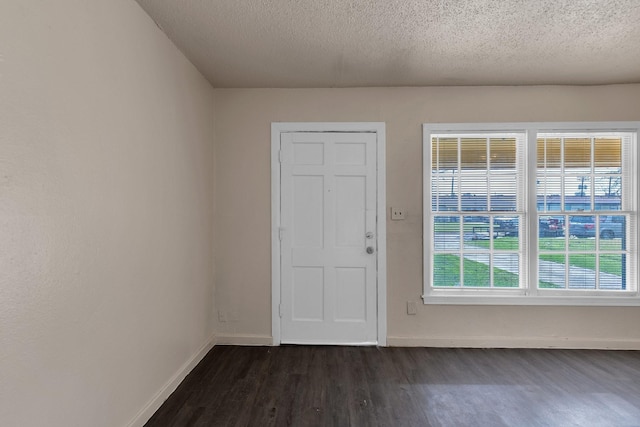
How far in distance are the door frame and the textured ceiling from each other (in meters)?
0.39

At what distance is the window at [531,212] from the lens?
315cm

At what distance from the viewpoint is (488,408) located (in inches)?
85.3

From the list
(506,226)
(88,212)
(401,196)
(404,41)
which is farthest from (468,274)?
(88,212)

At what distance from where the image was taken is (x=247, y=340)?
3203 mm

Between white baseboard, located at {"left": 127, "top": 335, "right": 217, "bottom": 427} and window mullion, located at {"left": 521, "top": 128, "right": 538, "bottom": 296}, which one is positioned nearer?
white baseboard, located at {"left": 127, "top": 335, "right": 217, "bottom": 427}

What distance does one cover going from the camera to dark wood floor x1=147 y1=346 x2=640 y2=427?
6.77 ft

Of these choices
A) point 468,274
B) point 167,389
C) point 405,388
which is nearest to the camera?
point 167,389

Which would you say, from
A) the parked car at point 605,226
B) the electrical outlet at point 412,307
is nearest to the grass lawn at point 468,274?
the electrical outlet at point 412,307

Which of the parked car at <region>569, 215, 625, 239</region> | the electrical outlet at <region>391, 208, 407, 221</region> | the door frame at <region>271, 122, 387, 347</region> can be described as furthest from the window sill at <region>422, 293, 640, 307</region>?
the electrical outlet at <region>391, 208, 407, 221</region>

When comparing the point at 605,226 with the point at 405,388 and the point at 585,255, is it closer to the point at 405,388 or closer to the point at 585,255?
the point at 585,255

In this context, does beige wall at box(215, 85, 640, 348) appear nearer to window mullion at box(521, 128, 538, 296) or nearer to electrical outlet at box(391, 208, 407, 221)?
electrical outlet at box(391, 208, 407, 221)

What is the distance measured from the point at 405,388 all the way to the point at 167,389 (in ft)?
5.49

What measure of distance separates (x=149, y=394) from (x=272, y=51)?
2.50 metres

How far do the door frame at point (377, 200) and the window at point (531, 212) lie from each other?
413mm
